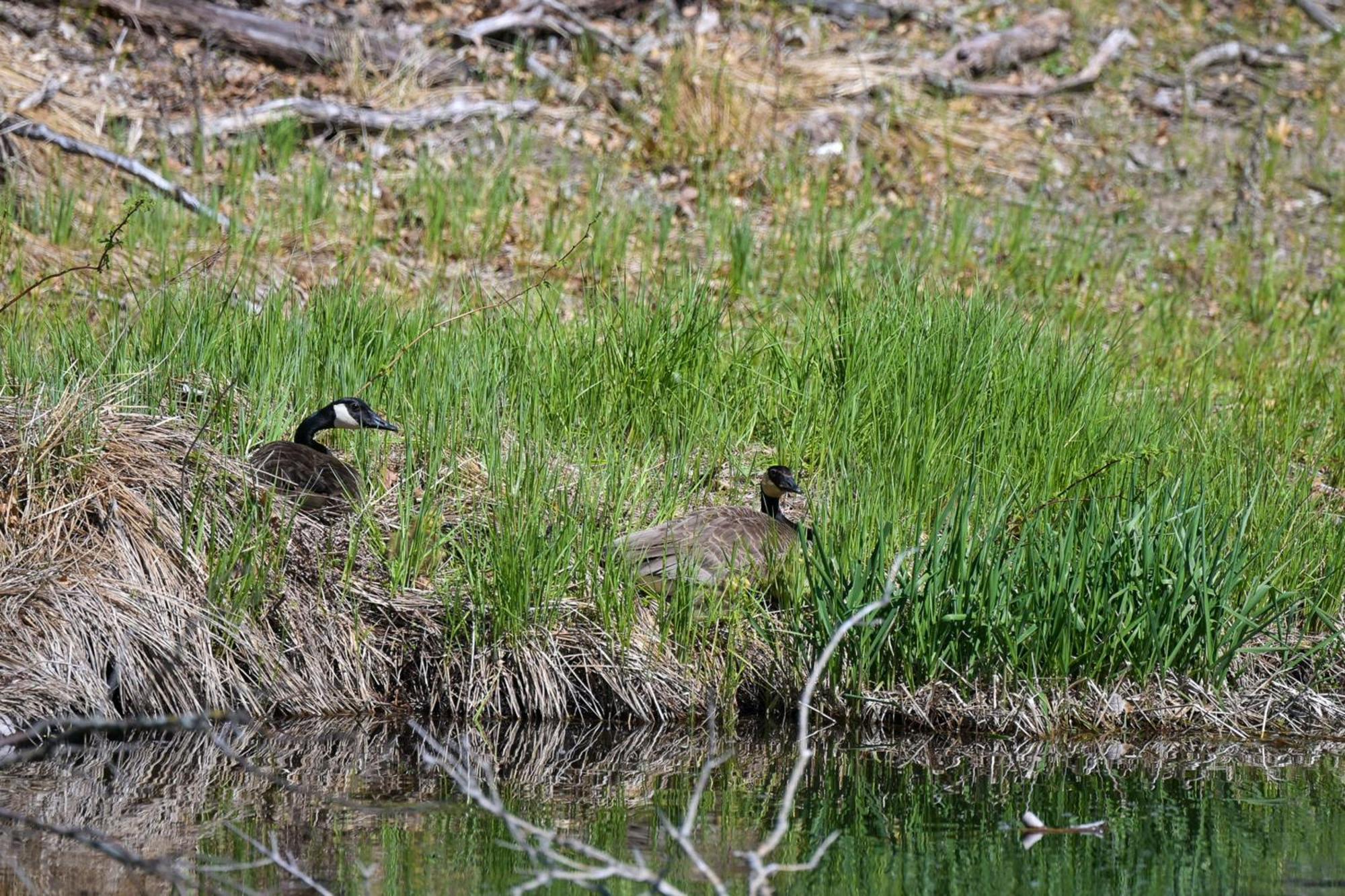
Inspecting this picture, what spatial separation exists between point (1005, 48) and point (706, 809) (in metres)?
10.6

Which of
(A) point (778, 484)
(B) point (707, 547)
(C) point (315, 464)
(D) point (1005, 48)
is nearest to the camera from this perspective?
(B) point (707, 547)

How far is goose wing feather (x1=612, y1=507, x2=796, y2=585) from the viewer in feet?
18.3

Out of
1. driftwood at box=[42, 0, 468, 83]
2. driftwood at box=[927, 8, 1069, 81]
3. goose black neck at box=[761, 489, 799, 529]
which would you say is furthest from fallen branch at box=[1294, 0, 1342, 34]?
goose black neck at box=[761, 489, 799, 529]

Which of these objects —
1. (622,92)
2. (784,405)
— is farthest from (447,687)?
(622,92)

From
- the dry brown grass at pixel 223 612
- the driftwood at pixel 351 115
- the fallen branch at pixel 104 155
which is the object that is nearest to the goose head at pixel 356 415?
the dry brown grass at pixel 223 612

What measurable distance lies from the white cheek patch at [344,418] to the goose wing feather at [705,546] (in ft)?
4.30

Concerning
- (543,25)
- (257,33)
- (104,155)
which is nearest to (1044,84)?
(543,25)

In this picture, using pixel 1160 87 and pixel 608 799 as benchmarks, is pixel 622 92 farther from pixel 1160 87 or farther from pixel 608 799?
pixel 608 799

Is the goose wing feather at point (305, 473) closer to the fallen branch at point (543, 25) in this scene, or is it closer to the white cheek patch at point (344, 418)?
the white cheek patch at point (344, 418)

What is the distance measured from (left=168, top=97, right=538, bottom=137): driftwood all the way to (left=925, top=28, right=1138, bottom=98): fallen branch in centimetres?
370

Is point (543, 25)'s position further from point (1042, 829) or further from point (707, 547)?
point (1042, 829)

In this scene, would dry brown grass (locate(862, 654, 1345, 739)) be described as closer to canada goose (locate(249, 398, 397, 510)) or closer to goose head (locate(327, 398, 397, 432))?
canada goose (locate(249, 398, 397, 510))

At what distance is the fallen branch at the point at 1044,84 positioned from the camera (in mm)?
12945

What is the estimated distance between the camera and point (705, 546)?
5645 mm
